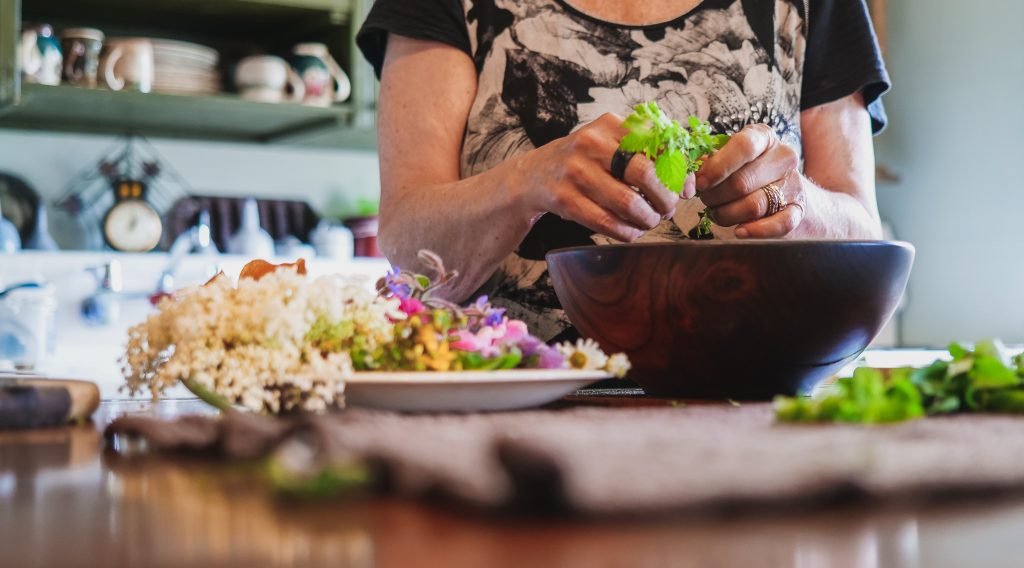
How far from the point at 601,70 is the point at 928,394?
78 centimetres

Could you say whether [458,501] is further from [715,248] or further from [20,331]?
[20,331]

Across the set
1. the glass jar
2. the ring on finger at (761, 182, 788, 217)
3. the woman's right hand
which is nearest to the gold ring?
the ring on finger at (761, 182, 788, 217)

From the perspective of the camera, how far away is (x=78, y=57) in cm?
301

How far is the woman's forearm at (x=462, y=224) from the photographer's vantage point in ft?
3.64

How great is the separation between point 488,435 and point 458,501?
0.33 ft

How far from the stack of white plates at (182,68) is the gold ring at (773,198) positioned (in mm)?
2450

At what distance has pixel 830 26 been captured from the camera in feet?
4.55

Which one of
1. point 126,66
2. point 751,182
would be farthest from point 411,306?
point 126,66

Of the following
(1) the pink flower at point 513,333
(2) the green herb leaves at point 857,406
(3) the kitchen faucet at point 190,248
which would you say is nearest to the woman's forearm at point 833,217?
(1) the pink flower at point 513,333

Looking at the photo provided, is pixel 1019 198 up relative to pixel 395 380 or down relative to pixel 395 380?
up

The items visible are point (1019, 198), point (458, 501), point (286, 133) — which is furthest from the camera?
point (286, 133)

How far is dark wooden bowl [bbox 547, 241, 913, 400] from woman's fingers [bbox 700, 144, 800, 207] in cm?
20

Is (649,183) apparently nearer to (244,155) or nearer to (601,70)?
(601,70)

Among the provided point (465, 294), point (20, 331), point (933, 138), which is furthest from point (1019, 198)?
point (20, 331)
